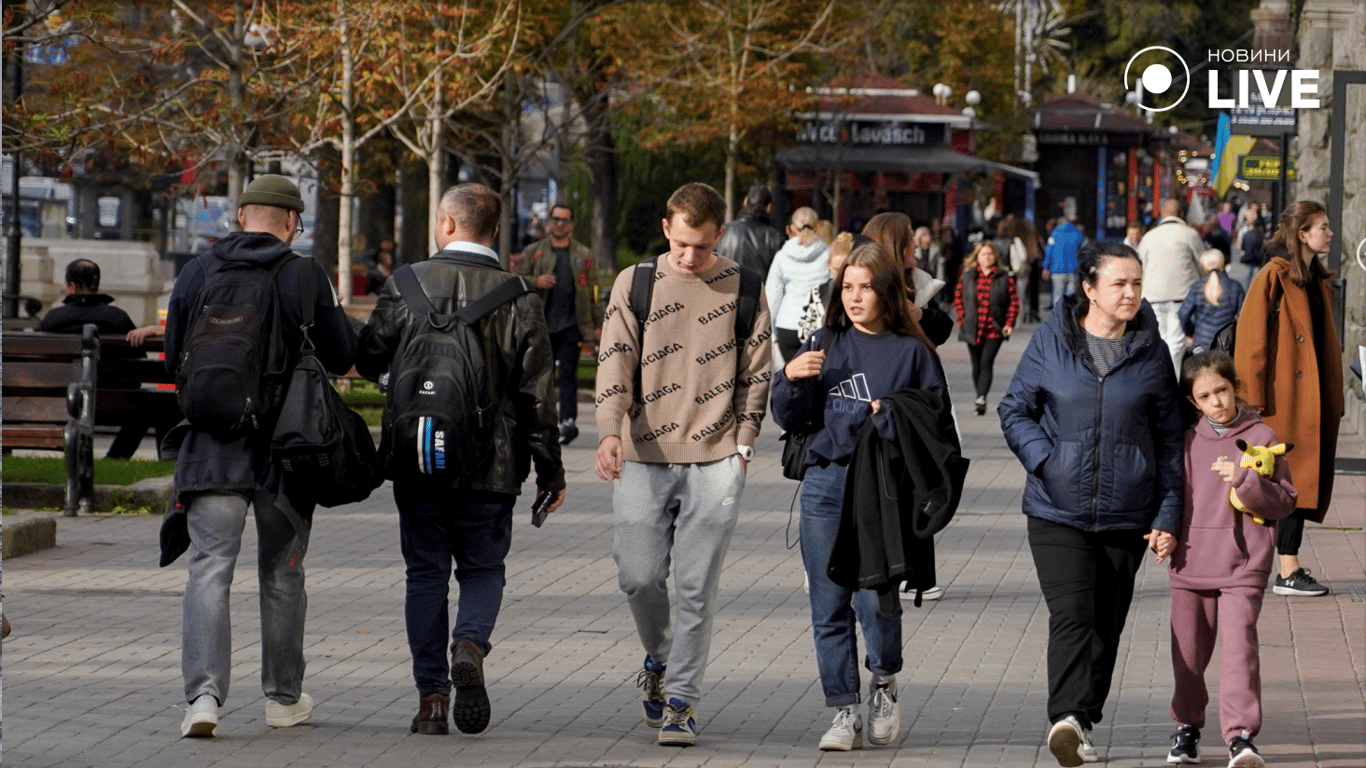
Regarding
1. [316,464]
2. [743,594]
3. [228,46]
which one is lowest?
[743,594]

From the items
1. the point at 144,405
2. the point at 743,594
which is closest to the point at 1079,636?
the point at 743,594

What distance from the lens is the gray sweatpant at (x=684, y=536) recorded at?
616 cm

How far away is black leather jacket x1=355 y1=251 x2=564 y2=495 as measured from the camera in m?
6.14

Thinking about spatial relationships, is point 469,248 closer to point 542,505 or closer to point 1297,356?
point 542,505

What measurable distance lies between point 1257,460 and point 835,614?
1303 mm

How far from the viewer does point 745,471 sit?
6172 mm

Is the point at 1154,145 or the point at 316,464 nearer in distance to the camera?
the point at 316,464

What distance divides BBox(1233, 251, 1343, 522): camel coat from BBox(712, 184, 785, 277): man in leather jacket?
6.55 meters

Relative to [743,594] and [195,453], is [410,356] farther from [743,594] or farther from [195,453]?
[743,594]

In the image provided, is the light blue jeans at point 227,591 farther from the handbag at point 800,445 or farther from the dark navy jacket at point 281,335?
the handbag at point 800,445

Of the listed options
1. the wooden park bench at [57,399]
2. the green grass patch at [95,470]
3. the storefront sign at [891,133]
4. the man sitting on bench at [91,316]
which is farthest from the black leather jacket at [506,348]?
the storefront sign at [891,133]

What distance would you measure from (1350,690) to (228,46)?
45.2ft

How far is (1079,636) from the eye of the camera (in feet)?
19.4

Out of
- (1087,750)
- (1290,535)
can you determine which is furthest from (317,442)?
(1290,535)
